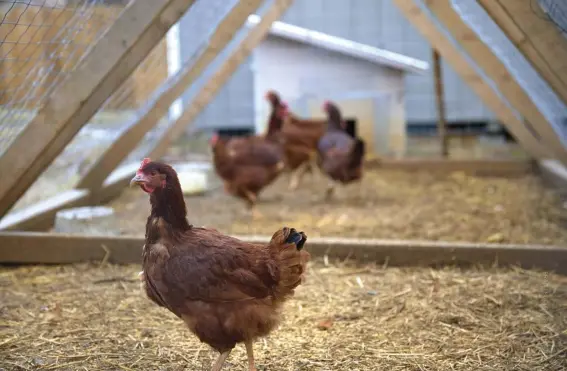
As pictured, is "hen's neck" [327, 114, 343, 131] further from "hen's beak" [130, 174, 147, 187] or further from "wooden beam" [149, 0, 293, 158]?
"hen's beak" [130, 174, 147, 187]

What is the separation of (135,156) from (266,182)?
210cm

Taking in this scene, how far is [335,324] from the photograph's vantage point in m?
2.73

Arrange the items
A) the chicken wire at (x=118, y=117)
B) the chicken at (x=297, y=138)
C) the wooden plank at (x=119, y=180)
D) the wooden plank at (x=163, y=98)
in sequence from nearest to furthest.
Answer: the wooden plank at (x=119, y=180) < the wooden plank at (x=163, y=98) < the chicken wire at (x=118, y=117) < the chicken at (x=297, y=138)

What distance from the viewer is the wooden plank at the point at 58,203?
4020 millimetres

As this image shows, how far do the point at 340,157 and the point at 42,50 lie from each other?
9.05ft

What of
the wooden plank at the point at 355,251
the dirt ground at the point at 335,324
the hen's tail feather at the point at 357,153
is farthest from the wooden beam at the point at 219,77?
the dirt ground at the point at 335,324

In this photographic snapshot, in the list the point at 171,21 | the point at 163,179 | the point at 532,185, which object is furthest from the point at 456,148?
the point at 163,179

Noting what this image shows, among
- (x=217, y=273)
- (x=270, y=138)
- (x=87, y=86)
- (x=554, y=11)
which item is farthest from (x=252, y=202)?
(x=554, y=11)

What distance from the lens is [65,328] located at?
2727 mm

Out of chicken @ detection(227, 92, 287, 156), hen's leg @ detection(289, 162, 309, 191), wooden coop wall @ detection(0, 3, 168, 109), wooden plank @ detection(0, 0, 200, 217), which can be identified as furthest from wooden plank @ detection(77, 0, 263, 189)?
hen's leg @ detection(289, 162, 309, 191)

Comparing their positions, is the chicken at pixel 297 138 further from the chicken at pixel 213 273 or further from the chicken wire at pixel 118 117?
the chicken at pixel 213 273

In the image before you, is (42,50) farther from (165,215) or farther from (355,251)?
(355,251)

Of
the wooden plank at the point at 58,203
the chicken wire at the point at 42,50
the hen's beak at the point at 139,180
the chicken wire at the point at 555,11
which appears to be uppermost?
the chicken wire at the point at 555,11

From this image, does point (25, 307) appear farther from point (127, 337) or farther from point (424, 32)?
point (424, 32)
